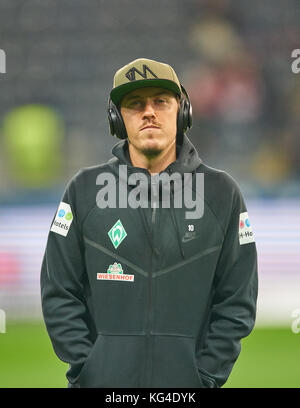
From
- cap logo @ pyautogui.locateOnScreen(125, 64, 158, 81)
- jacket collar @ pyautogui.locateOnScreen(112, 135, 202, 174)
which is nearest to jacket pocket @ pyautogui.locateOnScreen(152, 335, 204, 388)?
jacket collar @ pyautogui.locateOnScreen(112, 135, 202, 174)

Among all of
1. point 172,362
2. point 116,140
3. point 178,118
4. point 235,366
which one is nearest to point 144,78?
point 178,118

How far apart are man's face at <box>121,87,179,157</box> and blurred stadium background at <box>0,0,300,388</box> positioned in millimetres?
2235

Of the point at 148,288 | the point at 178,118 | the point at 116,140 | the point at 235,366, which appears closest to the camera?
the point at 148,288

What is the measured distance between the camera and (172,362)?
173 centimetres

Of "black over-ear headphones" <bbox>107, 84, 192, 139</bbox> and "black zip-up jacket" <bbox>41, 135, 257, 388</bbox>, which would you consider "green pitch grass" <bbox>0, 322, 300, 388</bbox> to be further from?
"black over-ear headphones" <bbox>107, 84, 192, 139</bbox>

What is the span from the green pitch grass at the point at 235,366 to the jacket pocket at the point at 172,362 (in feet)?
5.81

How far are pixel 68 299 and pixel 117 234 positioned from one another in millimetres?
201

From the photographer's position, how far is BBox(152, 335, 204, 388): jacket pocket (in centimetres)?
172

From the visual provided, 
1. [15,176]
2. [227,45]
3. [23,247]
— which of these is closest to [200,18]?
[227,45]

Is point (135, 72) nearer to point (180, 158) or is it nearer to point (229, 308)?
point (180, 158)

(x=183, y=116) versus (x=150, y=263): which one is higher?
(x=183, y=116)

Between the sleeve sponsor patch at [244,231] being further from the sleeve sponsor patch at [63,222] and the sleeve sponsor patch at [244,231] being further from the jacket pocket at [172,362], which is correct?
the sleeve sponsor patch at [63,222]

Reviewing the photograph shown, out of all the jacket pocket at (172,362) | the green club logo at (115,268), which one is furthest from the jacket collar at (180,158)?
the jacket pocket at (172,362)

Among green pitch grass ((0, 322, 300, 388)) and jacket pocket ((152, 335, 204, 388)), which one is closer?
jacket pocket ((152, 335, 204, 388))
